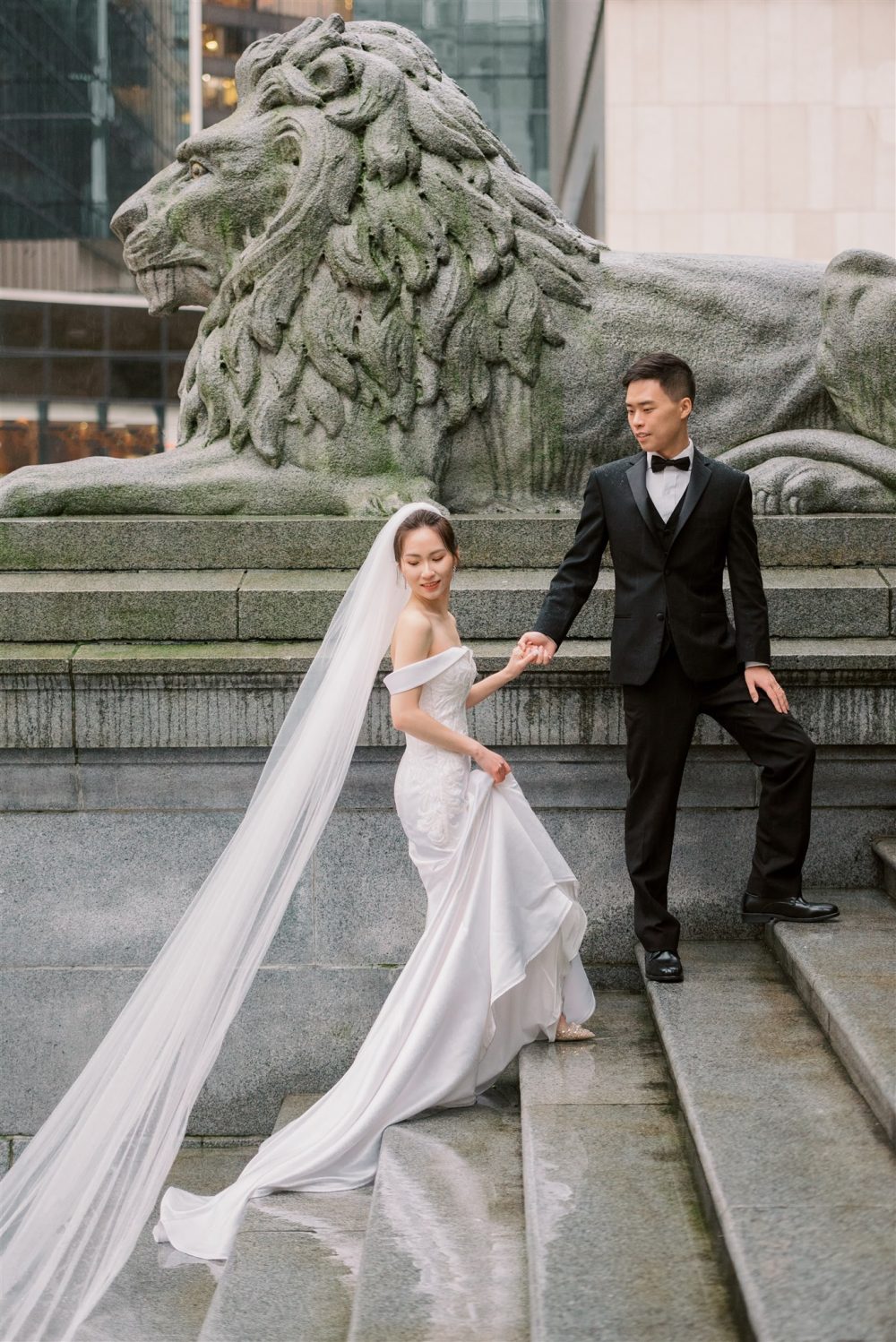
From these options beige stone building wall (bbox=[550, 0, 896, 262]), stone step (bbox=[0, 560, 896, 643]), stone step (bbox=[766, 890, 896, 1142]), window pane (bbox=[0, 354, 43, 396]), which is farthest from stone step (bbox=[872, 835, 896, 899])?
window pane (bbox=[0, 354, 43, 396])

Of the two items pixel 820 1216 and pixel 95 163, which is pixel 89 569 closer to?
pixel 820 1216

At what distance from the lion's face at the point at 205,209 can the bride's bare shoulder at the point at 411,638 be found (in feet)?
7.91

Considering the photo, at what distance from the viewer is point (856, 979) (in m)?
4.48

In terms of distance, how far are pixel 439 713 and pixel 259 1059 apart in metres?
1.71

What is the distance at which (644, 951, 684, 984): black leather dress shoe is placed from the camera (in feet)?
16.4

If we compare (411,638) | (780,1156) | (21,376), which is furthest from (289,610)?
(21,376)

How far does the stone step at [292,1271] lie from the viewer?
3.69 m

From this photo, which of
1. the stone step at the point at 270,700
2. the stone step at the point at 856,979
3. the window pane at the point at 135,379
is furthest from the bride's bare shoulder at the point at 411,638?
the window pane at the point at 135,379

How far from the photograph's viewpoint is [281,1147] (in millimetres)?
4559

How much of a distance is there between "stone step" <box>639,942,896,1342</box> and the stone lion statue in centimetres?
220

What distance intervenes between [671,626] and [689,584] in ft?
0.49

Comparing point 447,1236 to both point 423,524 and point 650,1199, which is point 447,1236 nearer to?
point 650,1199

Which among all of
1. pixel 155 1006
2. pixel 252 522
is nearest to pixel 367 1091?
pixel 155 1006

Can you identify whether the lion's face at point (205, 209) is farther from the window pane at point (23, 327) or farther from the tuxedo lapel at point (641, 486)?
the window pane at point (23, 327)
